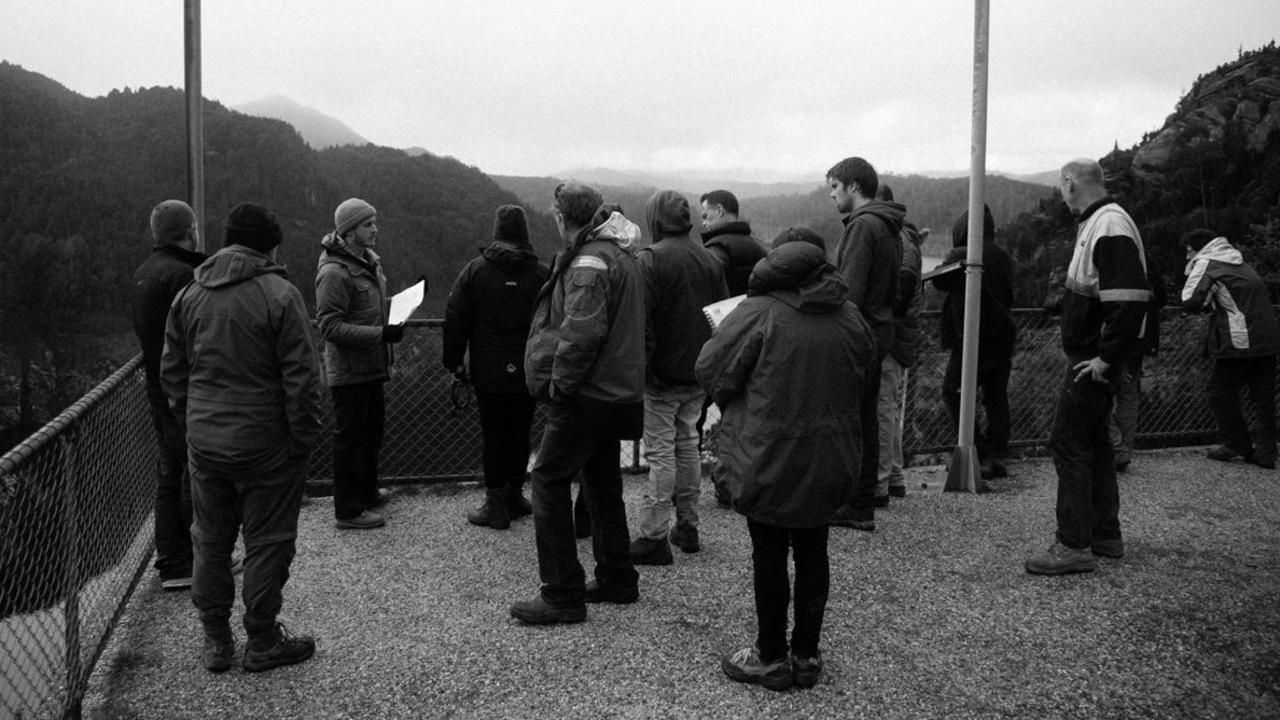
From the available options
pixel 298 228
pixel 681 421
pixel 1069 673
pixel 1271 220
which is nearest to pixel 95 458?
pixel 681 421

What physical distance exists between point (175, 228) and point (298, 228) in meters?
38.2

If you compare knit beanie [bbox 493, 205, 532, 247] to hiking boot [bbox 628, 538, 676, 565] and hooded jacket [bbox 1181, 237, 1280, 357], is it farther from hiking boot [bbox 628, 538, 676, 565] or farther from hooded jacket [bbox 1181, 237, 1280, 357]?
hooded jacket [bbox 1181, 237, 1280, 357]

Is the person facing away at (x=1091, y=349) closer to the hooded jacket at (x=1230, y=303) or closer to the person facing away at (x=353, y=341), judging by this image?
the hooded jacket at (x=1230, y=303)

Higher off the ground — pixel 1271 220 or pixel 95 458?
pixel 1271 220

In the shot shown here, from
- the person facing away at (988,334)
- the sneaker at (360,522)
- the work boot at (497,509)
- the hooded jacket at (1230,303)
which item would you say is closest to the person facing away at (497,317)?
the work boot at (497,509)

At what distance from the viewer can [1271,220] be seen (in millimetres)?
15195

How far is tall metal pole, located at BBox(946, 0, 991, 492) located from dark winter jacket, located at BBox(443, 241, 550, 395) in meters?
2.91

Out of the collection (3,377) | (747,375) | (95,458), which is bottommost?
(3,377)

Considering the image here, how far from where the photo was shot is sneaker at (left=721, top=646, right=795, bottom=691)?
11.0 ft

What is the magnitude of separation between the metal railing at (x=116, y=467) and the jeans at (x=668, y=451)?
1568 millimetres

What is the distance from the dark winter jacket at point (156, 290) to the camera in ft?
13.3

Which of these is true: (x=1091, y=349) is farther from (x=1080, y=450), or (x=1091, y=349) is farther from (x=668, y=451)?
(x=668, y=451)

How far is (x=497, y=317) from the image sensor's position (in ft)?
16.8

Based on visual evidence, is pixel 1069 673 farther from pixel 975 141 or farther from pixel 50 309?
pixel 50 309
